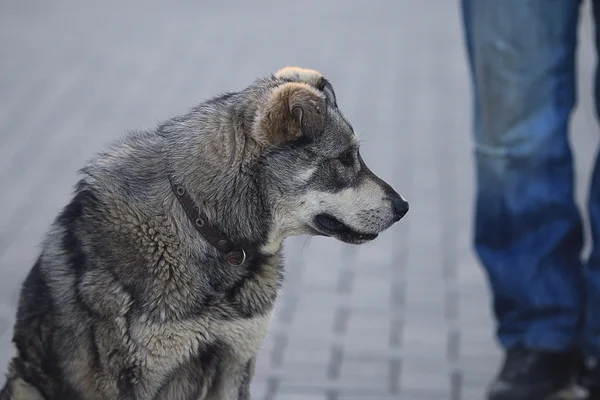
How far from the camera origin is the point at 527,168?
3570 mm

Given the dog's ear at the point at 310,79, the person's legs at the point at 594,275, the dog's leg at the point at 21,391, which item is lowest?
the person's legs at the point at 594,275

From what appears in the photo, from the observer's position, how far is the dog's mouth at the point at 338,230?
2863 mm

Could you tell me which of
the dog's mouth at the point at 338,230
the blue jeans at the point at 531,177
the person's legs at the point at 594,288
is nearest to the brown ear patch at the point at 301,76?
the dog's mouth at the point at 338,230

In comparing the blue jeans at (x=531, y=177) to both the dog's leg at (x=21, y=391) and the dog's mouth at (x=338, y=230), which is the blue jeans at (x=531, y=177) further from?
the dog's leg at (x=21, y=391)

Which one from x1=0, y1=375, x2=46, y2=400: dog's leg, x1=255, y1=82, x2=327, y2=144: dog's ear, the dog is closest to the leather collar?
the dog

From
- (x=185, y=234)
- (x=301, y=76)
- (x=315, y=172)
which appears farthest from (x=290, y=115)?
(x=185, y=234)

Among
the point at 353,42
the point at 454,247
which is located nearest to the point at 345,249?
the point at 454,247

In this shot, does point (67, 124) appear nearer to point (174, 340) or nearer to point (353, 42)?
point (353, 42)

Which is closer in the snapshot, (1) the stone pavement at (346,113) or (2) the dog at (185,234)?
(2) the dog at (185,234)

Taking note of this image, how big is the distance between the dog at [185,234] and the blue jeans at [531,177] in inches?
31.6

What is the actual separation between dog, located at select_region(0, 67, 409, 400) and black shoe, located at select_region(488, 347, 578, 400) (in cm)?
107

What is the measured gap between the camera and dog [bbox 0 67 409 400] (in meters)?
2.79

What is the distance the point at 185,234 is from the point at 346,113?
3.86m

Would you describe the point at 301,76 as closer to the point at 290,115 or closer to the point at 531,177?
the point at 290,115
